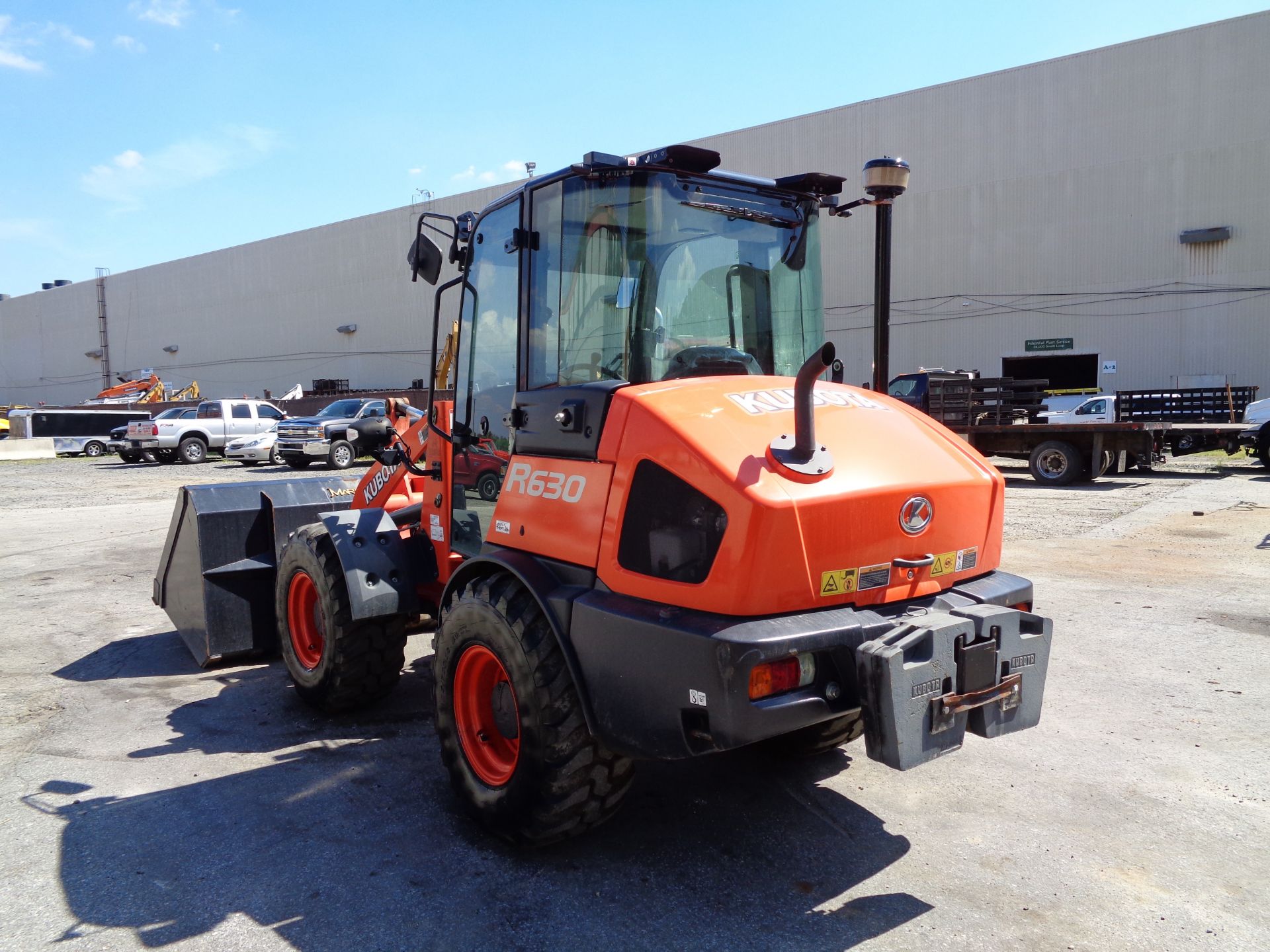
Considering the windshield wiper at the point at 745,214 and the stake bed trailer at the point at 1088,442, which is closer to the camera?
the windshield wiper at the point at 745,214

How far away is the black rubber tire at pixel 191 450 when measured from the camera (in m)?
26.7

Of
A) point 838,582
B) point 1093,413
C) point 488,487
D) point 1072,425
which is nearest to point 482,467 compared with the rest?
point 488,487

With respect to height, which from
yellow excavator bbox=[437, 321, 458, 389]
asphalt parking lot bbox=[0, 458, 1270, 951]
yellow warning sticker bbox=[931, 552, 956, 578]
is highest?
yellow excavator bbox=[437, 321, 458, 389]

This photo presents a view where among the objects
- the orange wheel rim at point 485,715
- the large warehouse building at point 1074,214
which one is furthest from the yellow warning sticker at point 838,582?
the large warehouse building at point 1074,214

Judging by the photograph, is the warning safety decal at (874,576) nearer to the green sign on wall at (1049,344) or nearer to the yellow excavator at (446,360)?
the yellow excavator at (446,360)

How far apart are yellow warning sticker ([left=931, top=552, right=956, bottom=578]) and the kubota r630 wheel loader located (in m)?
0.03

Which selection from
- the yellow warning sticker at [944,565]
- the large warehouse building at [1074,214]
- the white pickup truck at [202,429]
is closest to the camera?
the yellow warning sticker at [944,565]

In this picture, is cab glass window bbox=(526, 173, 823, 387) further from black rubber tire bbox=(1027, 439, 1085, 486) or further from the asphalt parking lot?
black rubber tire bbox=(1027, 439, 1085, 486)

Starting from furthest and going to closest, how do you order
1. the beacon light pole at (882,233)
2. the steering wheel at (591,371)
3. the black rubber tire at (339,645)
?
the beacon light pole at (882,233) < the black rubber tire at (339,645) < the steering wheel at (591,371)

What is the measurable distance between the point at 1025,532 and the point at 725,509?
33.2 feet

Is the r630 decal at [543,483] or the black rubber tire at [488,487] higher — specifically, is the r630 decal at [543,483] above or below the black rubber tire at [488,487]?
above

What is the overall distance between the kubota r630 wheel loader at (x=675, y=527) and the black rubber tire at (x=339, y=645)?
42 millimetres

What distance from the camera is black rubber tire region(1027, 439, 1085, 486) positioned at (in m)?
17.2

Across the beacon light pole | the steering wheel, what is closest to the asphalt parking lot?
the steering wheel
